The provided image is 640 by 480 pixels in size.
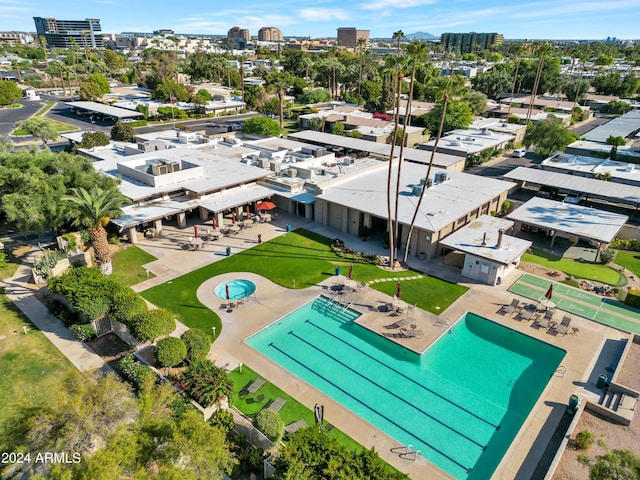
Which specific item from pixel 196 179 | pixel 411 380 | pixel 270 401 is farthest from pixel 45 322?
pixel 411 380

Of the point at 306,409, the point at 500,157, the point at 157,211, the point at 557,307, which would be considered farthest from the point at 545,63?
the point at 306,409

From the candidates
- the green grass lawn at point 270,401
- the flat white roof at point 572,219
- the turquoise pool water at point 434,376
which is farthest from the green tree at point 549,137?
the green grass lawn at point 270,401

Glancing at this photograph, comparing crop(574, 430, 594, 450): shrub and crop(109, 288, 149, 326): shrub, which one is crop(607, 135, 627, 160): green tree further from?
crop(109, 288, 149, 326): shrub

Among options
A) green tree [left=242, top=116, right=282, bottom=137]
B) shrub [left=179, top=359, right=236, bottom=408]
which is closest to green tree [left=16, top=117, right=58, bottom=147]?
green tree [left=242, top=116, right=282, bottom=137]

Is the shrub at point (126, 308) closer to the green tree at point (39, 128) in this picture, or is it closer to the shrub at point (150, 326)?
the shrub at point (150, 326)

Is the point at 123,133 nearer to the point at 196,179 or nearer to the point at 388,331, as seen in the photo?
the point at 196,179

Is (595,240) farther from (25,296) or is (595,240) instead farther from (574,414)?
(25,296)
